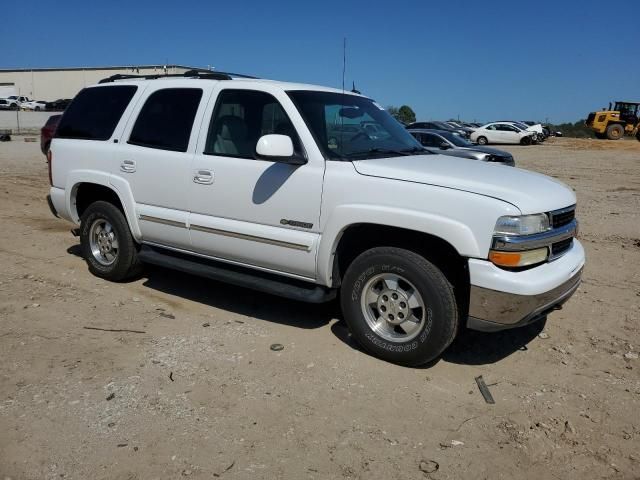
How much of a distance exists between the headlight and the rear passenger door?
2.61 metres

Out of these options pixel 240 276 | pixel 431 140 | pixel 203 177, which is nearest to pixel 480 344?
pixel 240 276

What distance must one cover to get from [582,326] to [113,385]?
12.5ft

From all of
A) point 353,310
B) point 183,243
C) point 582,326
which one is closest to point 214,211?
point 183,243

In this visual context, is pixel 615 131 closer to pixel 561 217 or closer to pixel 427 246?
pixel 561 217

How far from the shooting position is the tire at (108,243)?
221 inches

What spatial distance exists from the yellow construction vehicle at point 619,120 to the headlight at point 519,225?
4325 cm

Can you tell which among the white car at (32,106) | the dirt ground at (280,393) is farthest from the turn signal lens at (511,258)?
the white car at (32,106)

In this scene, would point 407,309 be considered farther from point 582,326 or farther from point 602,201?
point 602,201

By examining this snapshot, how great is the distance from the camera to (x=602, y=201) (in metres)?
11.9

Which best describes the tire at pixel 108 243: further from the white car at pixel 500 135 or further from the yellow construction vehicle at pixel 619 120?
the yellow construction vehicle at pixel 619 120

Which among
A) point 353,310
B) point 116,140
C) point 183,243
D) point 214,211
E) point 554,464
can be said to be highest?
point 116,140

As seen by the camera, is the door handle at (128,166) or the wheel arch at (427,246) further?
the door handle at (128,166)

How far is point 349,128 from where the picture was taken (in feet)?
Result: 15.3

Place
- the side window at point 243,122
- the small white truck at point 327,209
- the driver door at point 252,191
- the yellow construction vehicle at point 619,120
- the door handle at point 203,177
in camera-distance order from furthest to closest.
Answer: the yellow construction vehicle at point 619,120
the door handle at point 203,177
the side window at point 243,122
the driver door at point 252,191
the small white truck at point 327,209
